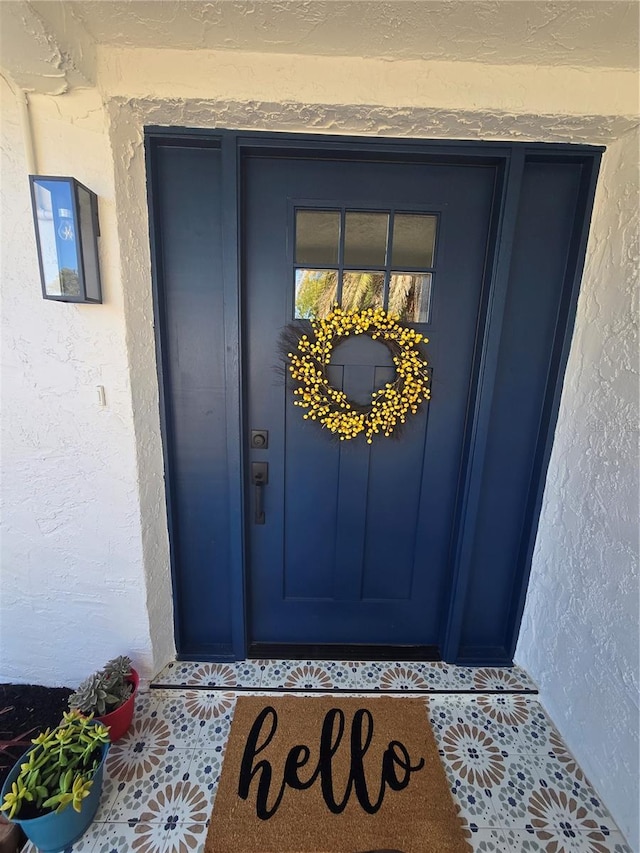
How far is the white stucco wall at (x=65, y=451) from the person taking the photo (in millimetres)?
1209

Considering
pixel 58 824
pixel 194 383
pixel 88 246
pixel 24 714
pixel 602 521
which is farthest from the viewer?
pixel 194 383

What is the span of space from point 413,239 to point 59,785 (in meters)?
2.18

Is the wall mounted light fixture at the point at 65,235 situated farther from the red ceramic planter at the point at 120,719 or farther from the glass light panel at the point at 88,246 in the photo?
the red ceramic planter at the point at 120,719

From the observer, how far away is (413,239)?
1491 millimetres

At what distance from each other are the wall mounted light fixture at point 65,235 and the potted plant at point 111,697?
136 centimetres

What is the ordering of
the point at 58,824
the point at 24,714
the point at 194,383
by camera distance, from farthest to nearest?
the point at 194,383 < the point at 24,714 < the point at 58,824

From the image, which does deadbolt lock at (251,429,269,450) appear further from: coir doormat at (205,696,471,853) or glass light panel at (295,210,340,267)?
coir doormat at (205,696,471,853)

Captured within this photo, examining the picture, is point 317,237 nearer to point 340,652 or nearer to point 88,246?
point 88,246

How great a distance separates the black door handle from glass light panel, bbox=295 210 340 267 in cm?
86

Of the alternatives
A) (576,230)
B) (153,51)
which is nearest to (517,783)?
(576,230)

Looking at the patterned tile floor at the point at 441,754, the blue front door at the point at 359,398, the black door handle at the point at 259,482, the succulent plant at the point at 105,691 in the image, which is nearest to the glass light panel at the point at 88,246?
the blue front door at the point at 359,398

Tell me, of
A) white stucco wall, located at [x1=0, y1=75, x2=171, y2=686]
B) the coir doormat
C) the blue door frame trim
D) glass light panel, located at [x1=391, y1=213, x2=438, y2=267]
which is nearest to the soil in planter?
white stucco wall, located at [x1=0, y1=75, x2=171, y2=686]

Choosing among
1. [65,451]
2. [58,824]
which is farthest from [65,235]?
[58,824]

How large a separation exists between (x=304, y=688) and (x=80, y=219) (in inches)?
76.3
